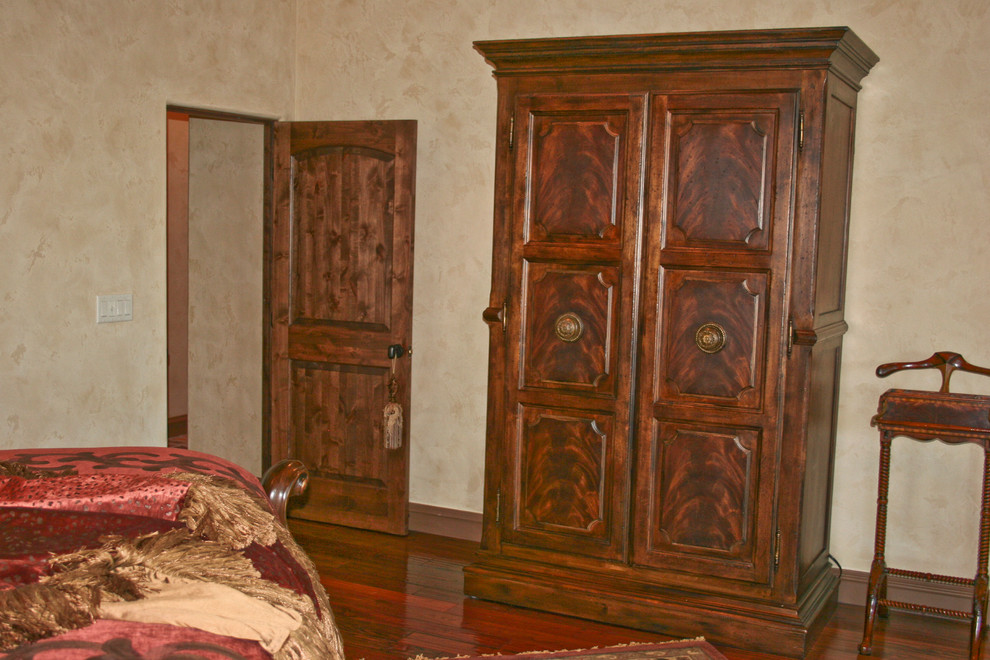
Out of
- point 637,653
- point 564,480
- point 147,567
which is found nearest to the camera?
point 147,567

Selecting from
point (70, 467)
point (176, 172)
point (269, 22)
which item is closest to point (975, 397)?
point (70, 467)

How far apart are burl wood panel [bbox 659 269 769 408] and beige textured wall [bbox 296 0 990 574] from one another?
0.76 metres

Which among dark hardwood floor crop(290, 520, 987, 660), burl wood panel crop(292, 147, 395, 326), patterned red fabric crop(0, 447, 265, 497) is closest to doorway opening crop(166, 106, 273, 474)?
burl wood panel crop(292, 147, 395, 326)

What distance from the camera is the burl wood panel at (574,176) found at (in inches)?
142

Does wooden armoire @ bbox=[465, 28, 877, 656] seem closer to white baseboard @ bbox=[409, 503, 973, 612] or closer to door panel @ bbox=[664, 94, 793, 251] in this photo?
door panel @ bbox=[664, 94, 793, 251]

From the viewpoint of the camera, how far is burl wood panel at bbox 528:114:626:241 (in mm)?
3617

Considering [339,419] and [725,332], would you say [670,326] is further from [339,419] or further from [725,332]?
[339,419]

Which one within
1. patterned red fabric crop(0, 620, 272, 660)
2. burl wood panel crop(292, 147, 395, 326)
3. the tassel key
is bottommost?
the tassel key

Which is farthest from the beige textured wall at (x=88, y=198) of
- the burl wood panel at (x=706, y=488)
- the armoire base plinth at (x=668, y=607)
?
the burl wood panel at (x=706, y=488)

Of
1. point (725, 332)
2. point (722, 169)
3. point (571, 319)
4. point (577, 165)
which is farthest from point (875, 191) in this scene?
point (571, 319)

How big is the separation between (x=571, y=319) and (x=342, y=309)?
153cm

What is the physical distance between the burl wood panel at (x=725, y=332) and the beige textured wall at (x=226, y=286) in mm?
2405

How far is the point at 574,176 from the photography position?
3.67 metres

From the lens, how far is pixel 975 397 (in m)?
3.51
